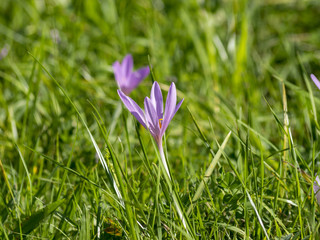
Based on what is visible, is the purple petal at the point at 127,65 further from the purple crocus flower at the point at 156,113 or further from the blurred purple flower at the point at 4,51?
the blurred purple flower at the point at 4,51

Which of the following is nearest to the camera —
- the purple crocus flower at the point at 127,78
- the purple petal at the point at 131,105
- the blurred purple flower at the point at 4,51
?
the purple petal at the point at 131,105

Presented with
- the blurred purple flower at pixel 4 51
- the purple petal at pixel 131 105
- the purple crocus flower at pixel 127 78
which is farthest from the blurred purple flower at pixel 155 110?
the blurred purple flower at pixel 4 51

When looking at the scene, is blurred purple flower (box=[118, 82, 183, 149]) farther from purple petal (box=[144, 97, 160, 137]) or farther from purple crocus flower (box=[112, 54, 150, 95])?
purple crocus flower (box=[112, 54, 150, 95])

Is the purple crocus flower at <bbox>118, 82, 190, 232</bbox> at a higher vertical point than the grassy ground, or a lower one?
higher

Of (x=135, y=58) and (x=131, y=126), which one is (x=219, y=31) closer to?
(x=135, y=58)

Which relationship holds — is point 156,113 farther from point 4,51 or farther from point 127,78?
point 4,51

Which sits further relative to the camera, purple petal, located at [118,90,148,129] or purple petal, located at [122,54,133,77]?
purple petal, located at [122,54,133,77]

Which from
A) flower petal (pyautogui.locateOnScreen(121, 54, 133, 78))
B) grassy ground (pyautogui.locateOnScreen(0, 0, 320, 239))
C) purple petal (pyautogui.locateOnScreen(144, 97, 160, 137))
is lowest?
grassy ground (pyautogui.locateOnScreen(0, 0, 320, 239))

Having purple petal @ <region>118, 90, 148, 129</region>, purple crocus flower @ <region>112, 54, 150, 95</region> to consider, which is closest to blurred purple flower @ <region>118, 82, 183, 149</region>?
A: purple petal @ <region>118, 90, 148, 129</region>
